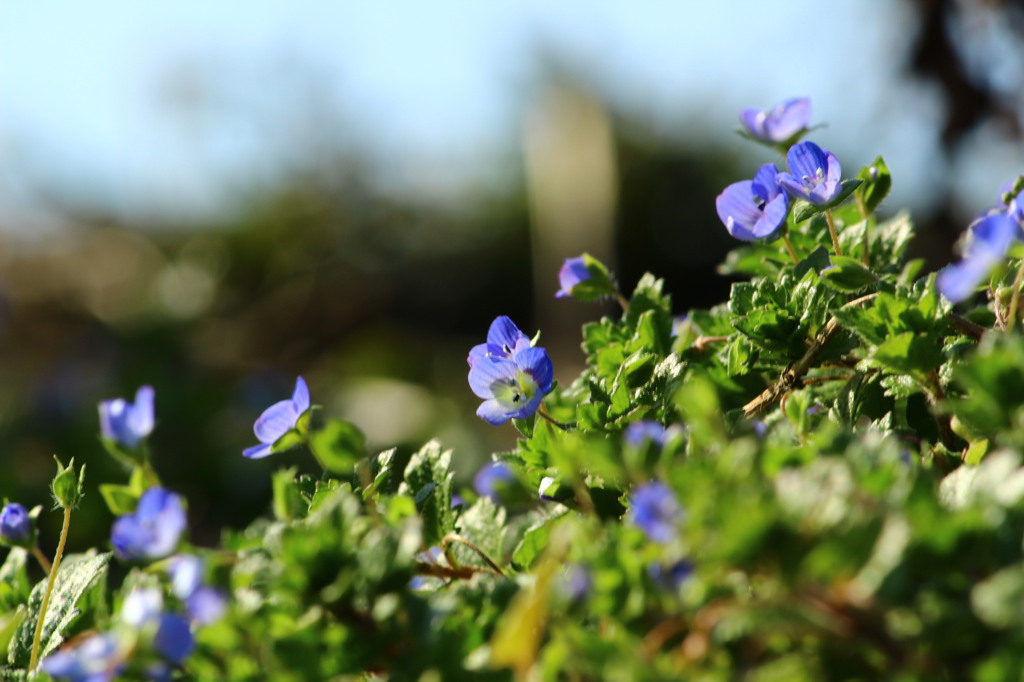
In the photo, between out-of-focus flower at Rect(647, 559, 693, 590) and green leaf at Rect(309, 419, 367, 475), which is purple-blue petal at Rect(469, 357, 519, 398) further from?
out-of-focus flower at Rect(647, 559, 693, 590)

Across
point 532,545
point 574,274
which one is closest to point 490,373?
point 532,545

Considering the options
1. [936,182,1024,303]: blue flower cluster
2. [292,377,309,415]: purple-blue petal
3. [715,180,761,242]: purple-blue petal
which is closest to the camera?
[936,182,1024,303]: blue flower cluster

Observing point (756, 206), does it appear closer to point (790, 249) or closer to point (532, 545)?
point (790, 249)

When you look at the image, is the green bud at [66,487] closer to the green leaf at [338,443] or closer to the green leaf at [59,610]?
the green leaf at [59,610]

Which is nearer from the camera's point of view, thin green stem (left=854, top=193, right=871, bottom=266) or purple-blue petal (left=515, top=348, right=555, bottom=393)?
purple-blue petal (left=515, top=348, right=555, bottom=393)

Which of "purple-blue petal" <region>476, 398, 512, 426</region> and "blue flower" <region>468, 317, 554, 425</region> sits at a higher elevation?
"blue flower" <region>468, 317, 554, 425</region>

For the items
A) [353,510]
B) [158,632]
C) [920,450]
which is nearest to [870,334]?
[920,450]

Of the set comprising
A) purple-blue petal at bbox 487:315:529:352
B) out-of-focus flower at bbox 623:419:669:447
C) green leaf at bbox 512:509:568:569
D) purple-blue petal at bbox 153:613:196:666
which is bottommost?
green leaf at bbox 512:509:568:569

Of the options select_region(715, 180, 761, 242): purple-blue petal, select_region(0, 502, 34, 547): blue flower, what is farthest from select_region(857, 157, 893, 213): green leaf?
select_region(0, 502, 34, 547): blue flower
